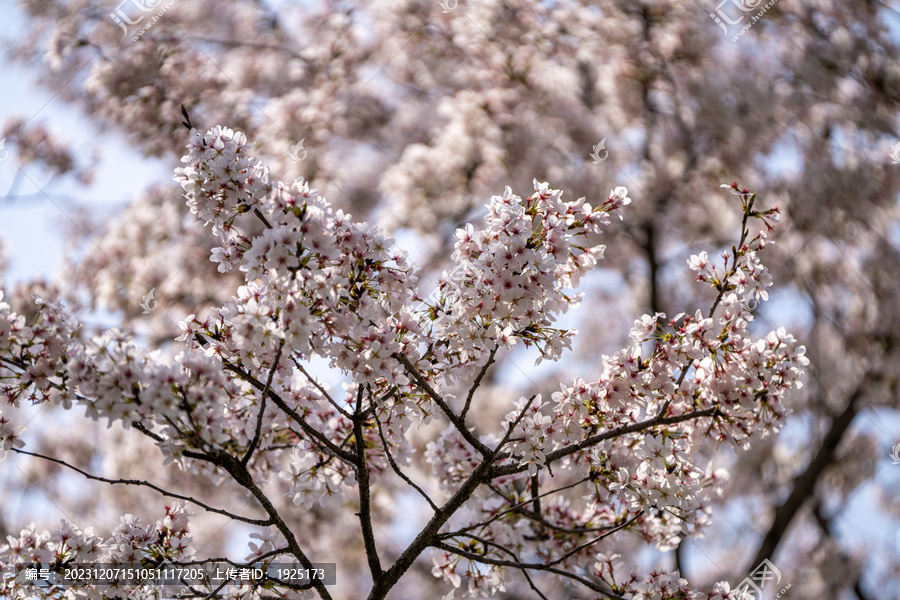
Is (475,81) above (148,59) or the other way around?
above

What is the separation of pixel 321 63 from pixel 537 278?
5344 millimetres

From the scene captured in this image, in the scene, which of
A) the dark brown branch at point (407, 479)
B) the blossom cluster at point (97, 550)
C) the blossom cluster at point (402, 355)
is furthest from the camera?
the blossom cluster at point (97, 550)

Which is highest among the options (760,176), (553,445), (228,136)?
(760,176)

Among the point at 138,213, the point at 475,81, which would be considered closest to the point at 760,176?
the point at 475,81

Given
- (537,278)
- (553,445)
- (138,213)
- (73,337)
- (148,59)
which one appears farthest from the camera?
(138,213)

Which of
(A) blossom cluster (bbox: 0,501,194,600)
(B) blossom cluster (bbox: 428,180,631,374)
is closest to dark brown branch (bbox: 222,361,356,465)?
(B) blossom cluster (bbox: 428,180,631,374)

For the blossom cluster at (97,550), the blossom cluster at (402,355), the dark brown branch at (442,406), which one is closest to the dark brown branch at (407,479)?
the blossom cluster at (402,355)

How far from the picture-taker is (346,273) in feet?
5.88

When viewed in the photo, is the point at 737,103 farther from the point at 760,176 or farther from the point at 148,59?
the point at 148,59

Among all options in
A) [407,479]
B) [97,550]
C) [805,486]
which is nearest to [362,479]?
[407,479]

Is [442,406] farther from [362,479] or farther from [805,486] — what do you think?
[805,486]

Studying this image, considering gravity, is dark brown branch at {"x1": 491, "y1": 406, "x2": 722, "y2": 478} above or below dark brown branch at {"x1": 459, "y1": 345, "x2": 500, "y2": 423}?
below

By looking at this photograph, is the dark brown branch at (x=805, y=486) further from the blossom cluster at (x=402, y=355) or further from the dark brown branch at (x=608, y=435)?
the dark brown branch at (x=608, y=435)

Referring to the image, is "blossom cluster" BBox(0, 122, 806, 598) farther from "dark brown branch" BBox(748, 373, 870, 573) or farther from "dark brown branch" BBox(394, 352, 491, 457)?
"dark brown branch" BBox(748, 373, 870, 573)
